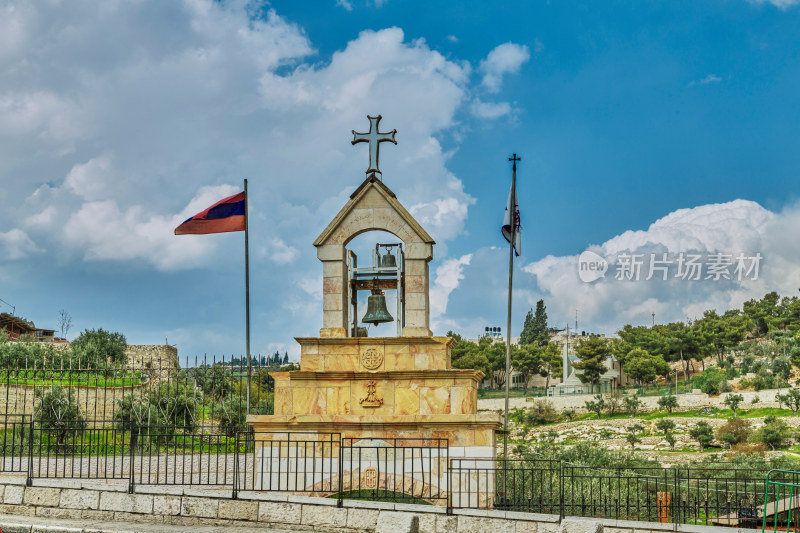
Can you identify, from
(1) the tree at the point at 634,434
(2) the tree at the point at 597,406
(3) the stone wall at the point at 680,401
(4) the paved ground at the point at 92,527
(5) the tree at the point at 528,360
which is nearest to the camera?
(4) the paved ground at the point at 92,527

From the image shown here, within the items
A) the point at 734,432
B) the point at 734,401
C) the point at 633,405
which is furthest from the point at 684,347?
the point at 734,432

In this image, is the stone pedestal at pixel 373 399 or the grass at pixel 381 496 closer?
the grass at pixel 381 496

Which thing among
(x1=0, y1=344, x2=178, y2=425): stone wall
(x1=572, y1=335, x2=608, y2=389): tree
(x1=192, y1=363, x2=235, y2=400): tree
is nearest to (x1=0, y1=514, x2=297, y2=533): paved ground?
(x1=192, y1=363, x2=235, y2=400): tree

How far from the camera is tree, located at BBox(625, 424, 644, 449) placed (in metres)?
57.5

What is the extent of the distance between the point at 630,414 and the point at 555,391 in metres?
17.7

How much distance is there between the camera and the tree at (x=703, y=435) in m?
55.2

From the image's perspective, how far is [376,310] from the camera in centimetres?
1452

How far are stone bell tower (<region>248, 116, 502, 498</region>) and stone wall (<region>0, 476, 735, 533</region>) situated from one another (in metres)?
1.65

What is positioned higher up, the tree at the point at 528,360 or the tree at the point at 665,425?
the tree at the point at 528,360

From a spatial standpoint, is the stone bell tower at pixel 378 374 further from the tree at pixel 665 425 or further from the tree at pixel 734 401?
the tree at pixel 734 401

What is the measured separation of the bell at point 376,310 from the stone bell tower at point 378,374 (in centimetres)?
28

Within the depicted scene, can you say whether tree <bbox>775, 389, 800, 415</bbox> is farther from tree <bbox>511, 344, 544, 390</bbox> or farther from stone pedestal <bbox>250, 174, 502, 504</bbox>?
stone pedestal <bbox>250, 174, 502, 504</bbox>

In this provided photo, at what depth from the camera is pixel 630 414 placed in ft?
232

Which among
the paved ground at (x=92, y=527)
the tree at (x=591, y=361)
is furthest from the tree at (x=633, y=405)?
the paved ground at (x=92, y=527)
